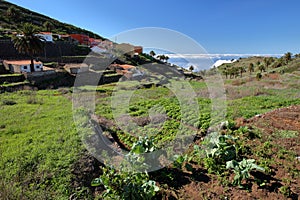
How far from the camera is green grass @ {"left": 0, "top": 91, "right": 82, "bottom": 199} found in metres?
5.23

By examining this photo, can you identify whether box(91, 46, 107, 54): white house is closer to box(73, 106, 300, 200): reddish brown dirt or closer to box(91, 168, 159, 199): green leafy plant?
box(73, 106, 300, 200): reddish brown dirt

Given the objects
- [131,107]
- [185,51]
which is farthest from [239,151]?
[131,107]

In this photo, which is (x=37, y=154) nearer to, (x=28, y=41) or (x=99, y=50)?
(x=28, y=41)

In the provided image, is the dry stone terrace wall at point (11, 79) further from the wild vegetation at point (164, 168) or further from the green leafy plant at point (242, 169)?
the green leafy plant at point (242, 169)

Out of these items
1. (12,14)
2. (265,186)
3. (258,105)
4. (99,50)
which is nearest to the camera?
(265,186)

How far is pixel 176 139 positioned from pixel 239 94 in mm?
10672

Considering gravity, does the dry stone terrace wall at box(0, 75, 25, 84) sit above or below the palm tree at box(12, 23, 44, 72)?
below

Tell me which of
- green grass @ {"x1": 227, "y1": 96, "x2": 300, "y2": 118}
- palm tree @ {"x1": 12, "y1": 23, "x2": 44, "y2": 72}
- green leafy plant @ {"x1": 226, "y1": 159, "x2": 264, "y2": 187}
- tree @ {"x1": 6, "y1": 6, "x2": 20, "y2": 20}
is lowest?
green leafy plant @ {"x1": 226, "y1": 159, "x2": 264, "y2": 187}

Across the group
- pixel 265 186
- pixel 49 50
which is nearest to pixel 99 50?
pixel 49 50

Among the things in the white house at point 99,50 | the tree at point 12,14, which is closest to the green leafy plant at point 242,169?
the white house at point 99,50

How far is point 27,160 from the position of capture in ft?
21.1

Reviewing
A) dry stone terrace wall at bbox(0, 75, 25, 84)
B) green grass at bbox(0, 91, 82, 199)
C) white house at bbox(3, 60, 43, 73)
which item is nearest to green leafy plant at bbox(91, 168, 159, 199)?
green grass at bbox(0, 91, 82, 199)

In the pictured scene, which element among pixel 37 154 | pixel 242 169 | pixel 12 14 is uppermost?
pixel 12 14

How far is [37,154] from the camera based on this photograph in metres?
6.77
